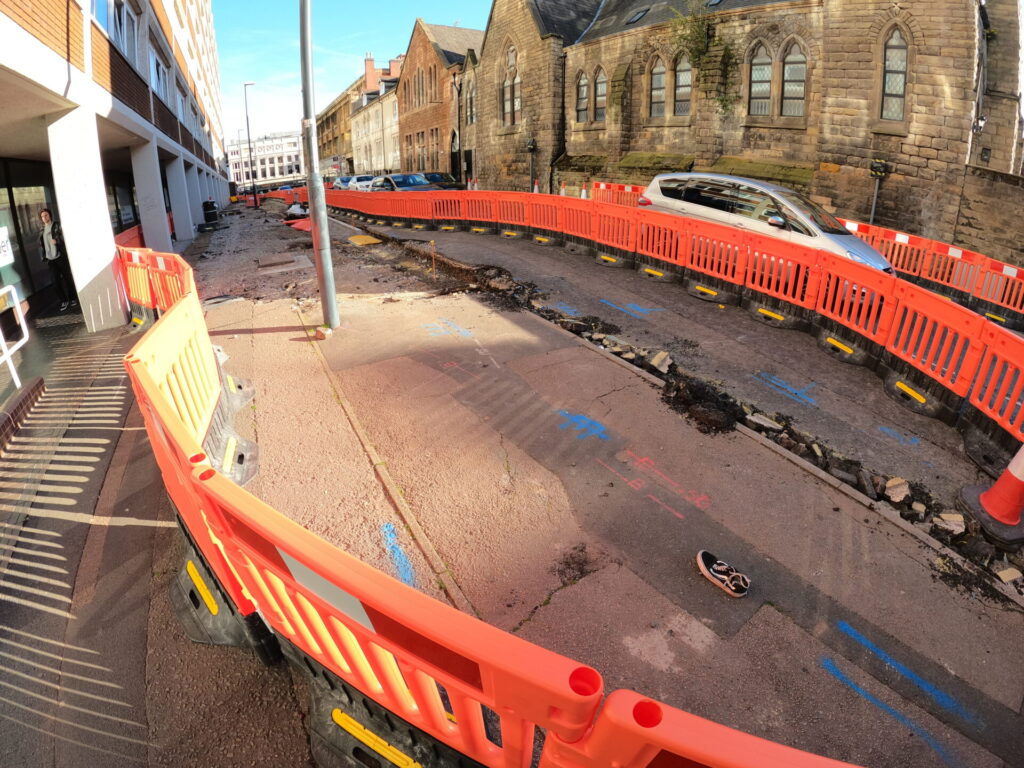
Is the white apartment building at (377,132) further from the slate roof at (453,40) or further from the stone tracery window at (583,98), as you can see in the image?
the stone tracery window at (583,98)

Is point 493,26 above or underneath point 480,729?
above

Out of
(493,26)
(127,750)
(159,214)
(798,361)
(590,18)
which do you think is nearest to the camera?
(127,750)

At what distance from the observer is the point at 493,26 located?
31891 mm

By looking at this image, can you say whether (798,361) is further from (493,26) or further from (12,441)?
(493,26)

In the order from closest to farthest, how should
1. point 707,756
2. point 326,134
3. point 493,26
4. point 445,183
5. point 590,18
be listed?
point 707,756
point 445,183
point 590,18
point 493,26
point 326,134

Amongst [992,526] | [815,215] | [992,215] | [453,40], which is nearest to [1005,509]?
[992,526]

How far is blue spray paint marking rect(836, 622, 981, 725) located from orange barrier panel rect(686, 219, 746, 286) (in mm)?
7407

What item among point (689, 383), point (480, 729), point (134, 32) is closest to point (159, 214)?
point (134, 32)

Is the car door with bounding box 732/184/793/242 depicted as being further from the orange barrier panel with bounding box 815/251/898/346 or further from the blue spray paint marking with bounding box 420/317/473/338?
the blue spray paint marking with bounding box 420/317/473/338

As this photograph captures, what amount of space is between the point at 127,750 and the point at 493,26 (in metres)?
36.4

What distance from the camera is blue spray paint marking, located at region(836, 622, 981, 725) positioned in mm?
2969

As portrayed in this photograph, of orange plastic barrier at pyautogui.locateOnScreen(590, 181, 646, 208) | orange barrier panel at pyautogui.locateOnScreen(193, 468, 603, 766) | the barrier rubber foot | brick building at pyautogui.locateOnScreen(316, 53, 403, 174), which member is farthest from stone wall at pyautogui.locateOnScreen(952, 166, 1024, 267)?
brick building at pyautogui.locateOnScreen(316, 53, 403, 174)

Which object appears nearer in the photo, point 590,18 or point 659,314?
point 659,314

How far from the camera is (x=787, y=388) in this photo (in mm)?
6816
